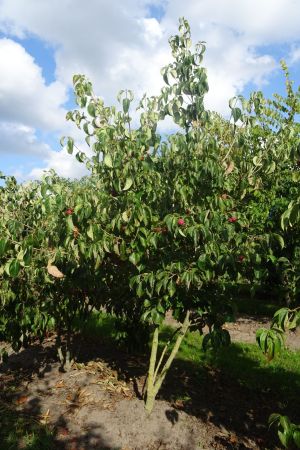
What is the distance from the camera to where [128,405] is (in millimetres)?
5625

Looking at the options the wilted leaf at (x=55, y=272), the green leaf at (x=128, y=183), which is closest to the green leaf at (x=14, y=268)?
the wilted leaf at (x=55, y=272)

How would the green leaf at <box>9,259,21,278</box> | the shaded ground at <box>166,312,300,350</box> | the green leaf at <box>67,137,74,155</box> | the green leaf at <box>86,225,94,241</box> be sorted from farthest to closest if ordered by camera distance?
the shaded ground at <box>166,312,300,350</box> < the green leaf at <box>67,137,74,155</box> < the green leaf at <box>86,225,94,241</box> < the green leaf at <box>9,259,21,278</box>

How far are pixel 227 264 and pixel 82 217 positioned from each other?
5.19 ft

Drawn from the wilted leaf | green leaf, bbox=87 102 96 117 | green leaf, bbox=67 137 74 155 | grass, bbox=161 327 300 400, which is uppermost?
green leaf, bbox=87 102 96 117

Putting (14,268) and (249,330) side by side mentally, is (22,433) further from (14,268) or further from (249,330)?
(249,330)

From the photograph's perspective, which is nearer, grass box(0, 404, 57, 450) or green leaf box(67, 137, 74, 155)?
green leaf box(67, 137, 74, 155)

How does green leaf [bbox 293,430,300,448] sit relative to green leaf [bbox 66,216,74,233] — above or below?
below

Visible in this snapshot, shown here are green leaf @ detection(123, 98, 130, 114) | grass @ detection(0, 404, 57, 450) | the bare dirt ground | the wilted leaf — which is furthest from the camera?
the bare dirt ground

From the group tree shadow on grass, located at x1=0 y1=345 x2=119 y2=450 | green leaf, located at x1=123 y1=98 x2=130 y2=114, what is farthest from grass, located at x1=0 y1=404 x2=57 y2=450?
green leaf, located at x1=123 y1=98 x2=130 y2=114

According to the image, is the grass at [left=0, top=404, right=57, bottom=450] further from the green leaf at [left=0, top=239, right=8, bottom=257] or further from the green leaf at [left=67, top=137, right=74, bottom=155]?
the green leaf at [left=67, top=137, right=74, bottom=155]

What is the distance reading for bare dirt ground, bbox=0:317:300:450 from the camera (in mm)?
5023

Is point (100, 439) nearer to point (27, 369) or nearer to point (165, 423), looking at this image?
point (165, 423)

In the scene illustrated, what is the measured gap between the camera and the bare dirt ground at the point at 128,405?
5.02 metres

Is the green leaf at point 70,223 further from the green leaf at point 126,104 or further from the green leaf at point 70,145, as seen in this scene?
the green leaf at point 126,104
